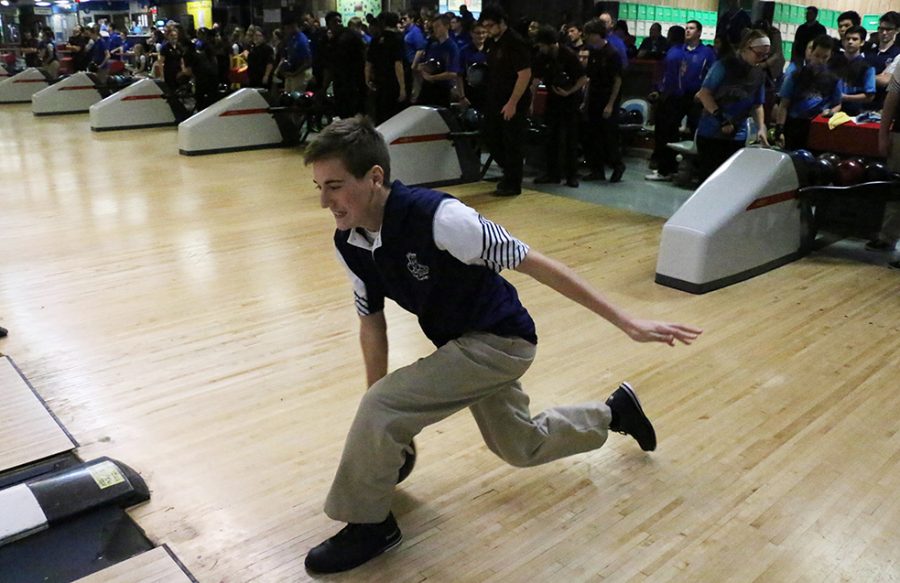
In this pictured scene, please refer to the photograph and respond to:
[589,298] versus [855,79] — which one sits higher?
[855,79]

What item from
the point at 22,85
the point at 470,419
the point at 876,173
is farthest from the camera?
the point at 22,85

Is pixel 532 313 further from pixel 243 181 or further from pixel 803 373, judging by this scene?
pixel 243 181

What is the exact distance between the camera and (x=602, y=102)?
6605 millimetres

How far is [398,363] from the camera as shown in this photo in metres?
3.17

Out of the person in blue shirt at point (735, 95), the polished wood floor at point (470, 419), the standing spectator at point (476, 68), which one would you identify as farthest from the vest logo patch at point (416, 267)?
the standing spectator at point (476, 68)

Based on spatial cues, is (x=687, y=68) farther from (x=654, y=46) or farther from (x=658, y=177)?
(x=654, y=46)

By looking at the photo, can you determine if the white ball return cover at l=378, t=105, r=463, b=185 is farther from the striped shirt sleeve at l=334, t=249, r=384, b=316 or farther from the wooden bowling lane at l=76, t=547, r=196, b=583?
the wooden bowling lane at l=76, t=547, r=196, b=583

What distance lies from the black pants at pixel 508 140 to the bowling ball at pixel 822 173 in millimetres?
2288

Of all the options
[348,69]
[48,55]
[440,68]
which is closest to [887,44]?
[440,68]

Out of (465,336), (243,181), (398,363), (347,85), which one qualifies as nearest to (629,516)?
(465,336)

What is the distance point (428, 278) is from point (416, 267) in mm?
36

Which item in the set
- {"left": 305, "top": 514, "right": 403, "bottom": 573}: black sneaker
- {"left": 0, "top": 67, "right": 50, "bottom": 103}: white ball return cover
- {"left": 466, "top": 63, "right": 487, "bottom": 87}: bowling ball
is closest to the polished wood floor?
{"left": 305, "top": 514, "right": 403, "bottom": 573}: black sneaker

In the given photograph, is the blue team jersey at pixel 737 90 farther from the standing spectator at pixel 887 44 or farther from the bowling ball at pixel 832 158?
the standing spectator at pixel 887 44

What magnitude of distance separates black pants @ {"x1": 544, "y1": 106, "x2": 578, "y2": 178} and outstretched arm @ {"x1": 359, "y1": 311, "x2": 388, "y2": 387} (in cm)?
478
